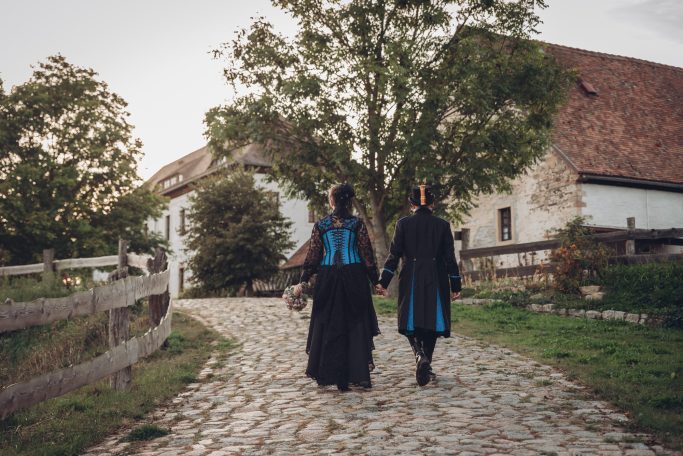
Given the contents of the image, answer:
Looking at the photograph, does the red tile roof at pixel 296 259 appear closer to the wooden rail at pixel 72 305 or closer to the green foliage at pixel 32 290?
the green foliage at pixel 32 290

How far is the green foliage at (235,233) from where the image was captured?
2891 cm

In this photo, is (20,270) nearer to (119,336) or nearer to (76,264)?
(76,264)

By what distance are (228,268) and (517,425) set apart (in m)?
24.0

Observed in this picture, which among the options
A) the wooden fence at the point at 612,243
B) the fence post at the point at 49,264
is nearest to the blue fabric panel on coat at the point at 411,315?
the wooden fence at the point at 612,243

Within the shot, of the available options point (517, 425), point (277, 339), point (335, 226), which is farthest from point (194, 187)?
point (517, 425)

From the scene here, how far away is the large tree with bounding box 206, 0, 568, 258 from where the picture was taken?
60.6 ft

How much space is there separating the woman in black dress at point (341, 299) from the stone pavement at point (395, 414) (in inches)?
10.4

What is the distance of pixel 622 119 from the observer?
27.2m

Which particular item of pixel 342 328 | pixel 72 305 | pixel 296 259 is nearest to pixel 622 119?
pixel 296 259

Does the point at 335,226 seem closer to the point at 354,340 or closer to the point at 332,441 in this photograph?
the point at 354,340

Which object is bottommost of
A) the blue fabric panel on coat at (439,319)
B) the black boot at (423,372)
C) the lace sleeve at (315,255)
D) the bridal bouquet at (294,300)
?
the black boot at (423,372)

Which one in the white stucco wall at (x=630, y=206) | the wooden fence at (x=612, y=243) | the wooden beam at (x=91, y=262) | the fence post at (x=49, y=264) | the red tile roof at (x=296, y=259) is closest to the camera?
the wooden beam at (x=91, y=262)

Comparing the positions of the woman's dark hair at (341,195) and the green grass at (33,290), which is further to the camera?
the green grass at (33,290)

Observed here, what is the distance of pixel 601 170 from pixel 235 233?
1316 centimetres
